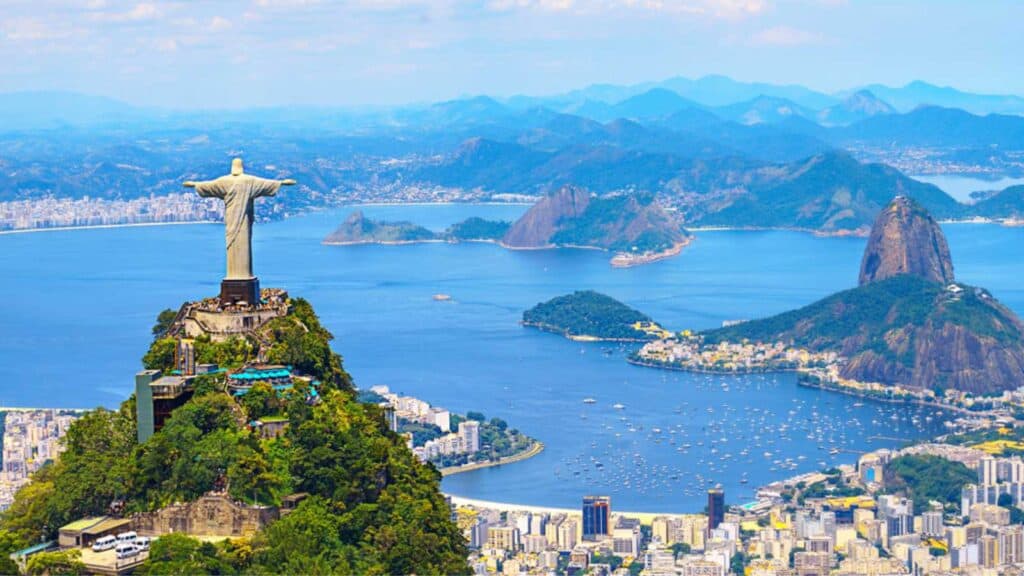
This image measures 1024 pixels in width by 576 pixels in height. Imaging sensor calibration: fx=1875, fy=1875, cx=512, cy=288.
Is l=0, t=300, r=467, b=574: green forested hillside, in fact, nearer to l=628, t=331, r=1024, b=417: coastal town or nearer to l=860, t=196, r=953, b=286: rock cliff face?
l=628, t=331, r=1024, b=417: coastal town

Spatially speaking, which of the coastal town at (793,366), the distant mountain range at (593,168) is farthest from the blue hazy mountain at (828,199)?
the coastal town at (793,366)

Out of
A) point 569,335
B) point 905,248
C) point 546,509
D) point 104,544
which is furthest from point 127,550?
point 905,248

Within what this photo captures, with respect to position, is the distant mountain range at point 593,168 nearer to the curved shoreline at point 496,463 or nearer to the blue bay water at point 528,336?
the blue bay water at point 528,336

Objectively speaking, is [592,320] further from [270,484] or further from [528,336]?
[270,484]

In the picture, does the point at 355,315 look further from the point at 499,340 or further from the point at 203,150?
the point at 203,150

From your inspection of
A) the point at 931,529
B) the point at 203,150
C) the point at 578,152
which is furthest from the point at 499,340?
the point at 203,150
